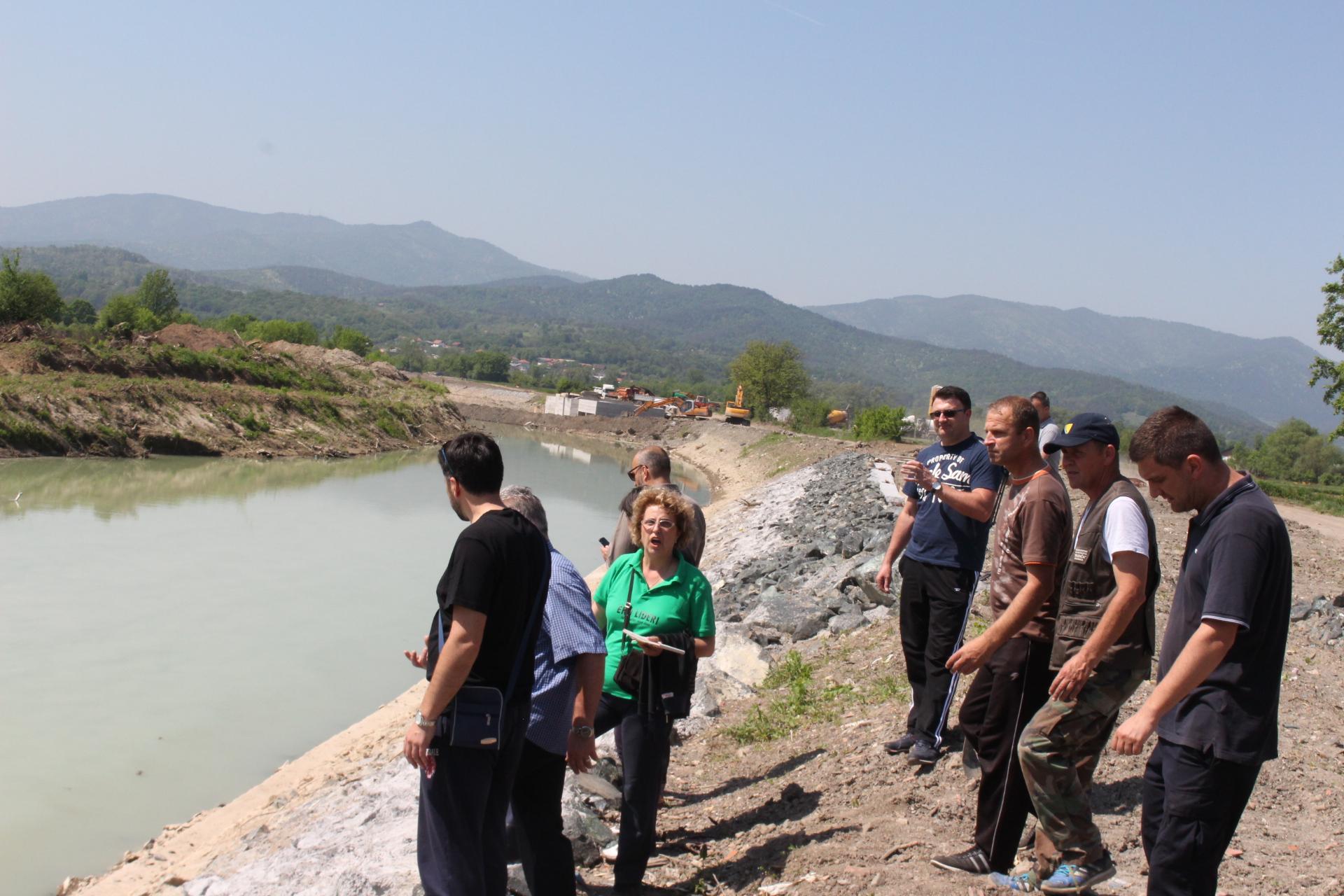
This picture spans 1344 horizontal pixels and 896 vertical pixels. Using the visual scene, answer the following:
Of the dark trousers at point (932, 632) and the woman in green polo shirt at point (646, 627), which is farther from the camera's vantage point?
the dark trousers at point (932, 632)

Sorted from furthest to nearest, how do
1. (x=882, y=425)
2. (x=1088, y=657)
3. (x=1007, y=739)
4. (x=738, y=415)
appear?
(x=738, y=415), (x=882, y=425), (x=1007, y=739), (x=1088, y=657)

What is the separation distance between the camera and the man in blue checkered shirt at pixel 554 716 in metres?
3.65

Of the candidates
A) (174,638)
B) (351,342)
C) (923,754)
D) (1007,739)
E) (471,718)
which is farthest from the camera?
(351,342)

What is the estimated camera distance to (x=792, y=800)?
17.0ft

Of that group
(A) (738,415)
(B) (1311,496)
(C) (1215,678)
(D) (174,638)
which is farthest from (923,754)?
(A) (738,415)

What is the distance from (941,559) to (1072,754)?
167 centimetres

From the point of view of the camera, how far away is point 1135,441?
317cm

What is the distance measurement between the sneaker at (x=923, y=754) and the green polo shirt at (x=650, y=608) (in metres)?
1.47

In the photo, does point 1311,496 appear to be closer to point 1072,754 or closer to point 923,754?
point 923,754

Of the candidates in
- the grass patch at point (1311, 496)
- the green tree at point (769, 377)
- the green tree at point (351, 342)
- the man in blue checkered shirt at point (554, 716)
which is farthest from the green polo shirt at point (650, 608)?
the green tree at point (351, 342)

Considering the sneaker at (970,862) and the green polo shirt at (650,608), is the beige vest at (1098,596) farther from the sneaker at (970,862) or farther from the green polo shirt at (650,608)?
the green polo shirt at (650,608)

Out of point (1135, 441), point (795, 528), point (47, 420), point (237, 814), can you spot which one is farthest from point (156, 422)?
point (1135, 441)

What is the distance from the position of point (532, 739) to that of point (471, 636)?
2.17ft

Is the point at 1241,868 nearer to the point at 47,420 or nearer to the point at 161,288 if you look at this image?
the point at 47,420
